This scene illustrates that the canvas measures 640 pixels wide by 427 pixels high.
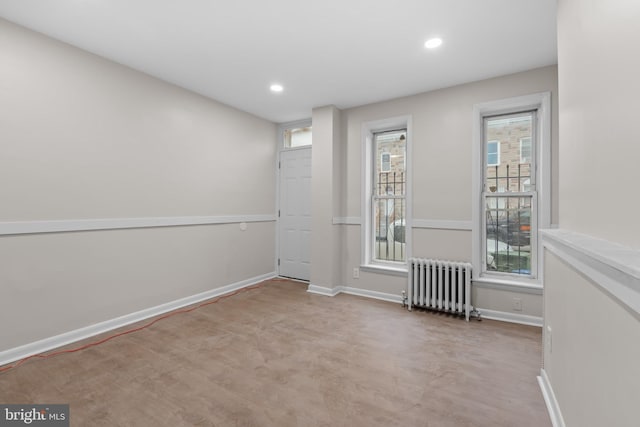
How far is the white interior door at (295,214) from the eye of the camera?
4.72 meters

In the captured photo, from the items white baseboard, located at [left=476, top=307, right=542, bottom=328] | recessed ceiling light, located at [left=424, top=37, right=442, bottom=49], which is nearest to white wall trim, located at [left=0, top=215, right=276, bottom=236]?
recessed ceiling light, located at [left=424, top=37, right=442, bottom=49]

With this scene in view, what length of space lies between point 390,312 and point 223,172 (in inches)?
115

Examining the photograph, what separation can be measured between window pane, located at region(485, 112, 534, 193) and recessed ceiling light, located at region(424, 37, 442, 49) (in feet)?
4.26

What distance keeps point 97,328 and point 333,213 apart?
9.61 feet

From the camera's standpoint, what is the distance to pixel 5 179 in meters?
2.21

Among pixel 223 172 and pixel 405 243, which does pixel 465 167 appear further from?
pixel 223 172

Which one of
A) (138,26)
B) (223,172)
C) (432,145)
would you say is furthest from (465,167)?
(138,26)

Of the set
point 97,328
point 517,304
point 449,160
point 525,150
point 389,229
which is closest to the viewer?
point 97,328

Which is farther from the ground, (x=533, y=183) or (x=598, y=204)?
(x=533, y=183)

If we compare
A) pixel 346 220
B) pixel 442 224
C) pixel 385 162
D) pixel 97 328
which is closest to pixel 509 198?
pixel 442 224

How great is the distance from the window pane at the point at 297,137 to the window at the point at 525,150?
296 centimetres

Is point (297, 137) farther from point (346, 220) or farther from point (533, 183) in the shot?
point (533, 183)

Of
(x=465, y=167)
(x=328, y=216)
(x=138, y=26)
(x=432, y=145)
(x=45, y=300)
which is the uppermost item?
(x=138, y=26)

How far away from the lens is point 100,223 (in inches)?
108
